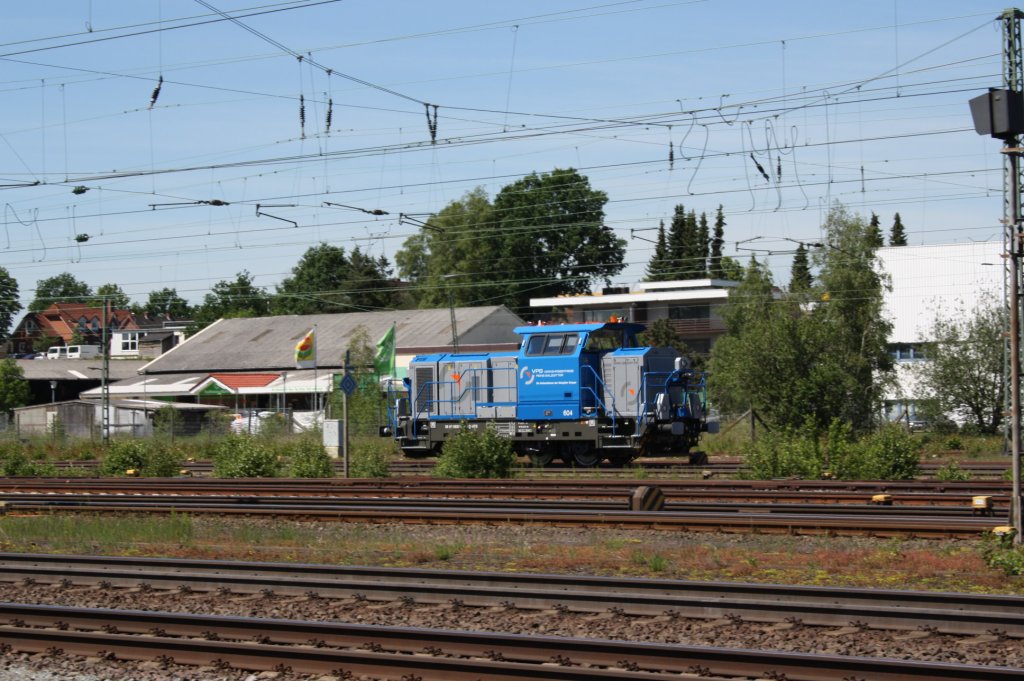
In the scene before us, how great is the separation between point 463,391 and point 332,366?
32340 mm

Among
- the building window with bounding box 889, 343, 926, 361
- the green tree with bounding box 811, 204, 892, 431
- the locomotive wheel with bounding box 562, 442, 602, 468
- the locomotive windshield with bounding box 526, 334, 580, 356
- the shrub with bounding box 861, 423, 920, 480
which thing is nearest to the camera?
the shrub with bounding box 861, 423, 920, 480

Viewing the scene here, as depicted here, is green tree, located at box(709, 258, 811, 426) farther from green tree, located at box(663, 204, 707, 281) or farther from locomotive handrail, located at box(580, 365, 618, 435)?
green tree, located at box(663, 204, 707, 281)

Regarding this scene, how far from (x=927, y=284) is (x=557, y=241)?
119 feet

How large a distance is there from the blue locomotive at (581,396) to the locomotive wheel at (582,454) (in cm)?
2

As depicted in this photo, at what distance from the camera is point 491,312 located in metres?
62.0

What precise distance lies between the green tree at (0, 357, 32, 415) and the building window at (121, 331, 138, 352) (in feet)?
152

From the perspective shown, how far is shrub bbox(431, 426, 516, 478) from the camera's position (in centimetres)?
2275

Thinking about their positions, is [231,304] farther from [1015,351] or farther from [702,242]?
[1015,351]

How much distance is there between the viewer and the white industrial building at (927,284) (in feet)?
173

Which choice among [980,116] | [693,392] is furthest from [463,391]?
[980,116]

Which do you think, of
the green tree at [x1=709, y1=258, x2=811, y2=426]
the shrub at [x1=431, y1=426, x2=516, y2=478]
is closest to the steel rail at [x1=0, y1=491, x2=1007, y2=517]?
the shrub at [x1=431, y1=426, x2=516, y2=478]

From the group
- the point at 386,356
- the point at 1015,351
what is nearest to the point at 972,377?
the point at 386,356

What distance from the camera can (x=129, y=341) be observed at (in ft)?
376

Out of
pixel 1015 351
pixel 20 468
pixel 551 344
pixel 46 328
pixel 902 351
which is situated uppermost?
pixel 46 328
